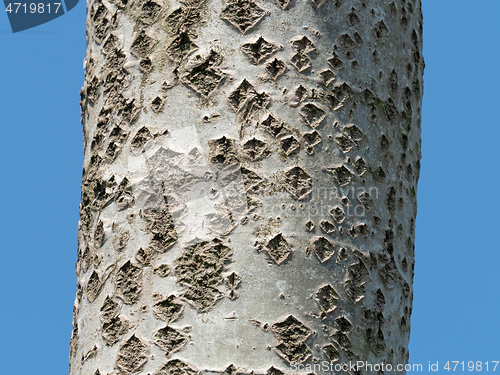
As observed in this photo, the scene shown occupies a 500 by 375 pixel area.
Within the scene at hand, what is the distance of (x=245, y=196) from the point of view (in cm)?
147

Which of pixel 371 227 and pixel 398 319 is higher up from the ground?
pixel 371 227

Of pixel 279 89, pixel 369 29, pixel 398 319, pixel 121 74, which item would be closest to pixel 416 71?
pixel 369 29

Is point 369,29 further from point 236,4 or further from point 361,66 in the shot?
point 236,4

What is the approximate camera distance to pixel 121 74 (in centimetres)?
170

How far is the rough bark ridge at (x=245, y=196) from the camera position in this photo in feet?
4.72

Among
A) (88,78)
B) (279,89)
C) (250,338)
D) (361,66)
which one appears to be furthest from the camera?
(88,78)

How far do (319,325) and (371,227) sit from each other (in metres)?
0.28

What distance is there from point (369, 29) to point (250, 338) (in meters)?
0.86

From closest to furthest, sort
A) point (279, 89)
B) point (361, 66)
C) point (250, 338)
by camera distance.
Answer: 1. point (250, 338)
2. point (279, 89)
3. point (361, 66)

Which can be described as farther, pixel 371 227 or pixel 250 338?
pixel 371 227

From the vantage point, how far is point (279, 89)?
154cm

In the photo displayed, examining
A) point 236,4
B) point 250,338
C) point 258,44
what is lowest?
point 250,338

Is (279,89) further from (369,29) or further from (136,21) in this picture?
(136,21)

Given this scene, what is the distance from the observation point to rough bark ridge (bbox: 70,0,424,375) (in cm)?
144
